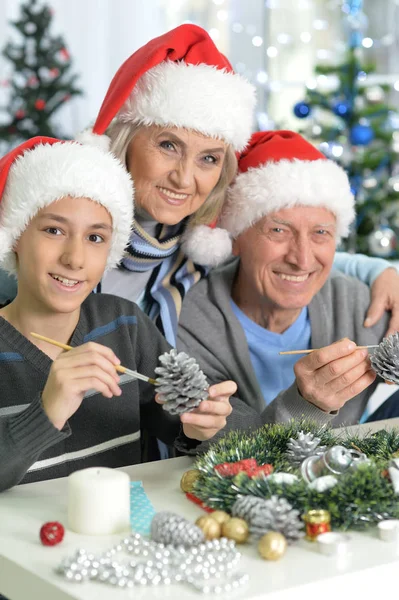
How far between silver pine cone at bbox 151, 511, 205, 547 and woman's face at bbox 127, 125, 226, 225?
1009mm

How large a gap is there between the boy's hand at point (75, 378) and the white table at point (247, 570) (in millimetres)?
148

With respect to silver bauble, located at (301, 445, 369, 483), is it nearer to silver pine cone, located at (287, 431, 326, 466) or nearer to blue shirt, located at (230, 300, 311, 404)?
silver pine cone, located at (287, 431, 326, 466)

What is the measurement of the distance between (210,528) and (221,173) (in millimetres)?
1167

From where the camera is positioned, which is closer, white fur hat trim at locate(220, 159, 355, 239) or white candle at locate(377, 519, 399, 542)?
white candle at locate(377, 519, 399, 542)

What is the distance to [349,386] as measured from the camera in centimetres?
154

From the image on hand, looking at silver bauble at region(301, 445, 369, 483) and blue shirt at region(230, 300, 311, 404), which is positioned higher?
silver bauble at region(301, 445, 369, 483)

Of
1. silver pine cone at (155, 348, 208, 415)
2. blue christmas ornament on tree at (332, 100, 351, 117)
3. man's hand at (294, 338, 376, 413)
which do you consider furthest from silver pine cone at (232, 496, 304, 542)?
blue christmas ornament on tree at (332, 100, 351, 117)

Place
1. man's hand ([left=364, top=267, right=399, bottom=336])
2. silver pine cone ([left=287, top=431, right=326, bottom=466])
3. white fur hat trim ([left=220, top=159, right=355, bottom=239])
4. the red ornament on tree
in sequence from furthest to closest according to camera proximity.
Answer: the red ornament on tree, man's hand ([left=364, top=267, right=399, bottom=336]), white fur hat trim ([left=220, top=159, right=355, bottom=239]), silver pine cone ([left=287, top=431, right=326, bottom=466])

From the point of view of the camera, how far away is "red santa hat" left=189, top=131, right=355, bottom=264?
1977mm

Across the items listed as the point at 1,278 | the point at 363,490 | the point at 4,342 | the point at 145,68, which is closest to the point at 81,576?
the point at 363,490

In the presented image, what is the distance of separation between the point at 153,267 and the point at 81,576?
48.1 inches

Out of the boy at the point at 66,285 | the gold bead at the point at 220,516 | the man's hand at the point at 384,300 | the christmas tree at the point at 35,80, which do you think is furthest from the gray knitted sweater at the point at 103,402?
the christmas tree at the point at 35,80

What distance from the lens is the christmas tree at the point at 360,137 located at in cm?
462

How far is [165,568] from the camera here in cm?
91
